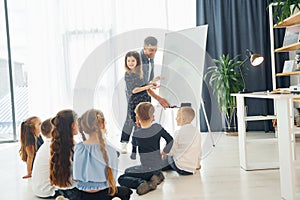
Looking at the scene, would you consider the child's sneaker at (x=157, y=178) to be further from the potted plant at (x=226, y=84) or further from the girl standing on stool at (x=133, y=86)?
the potted plant at (x=226, y=84)

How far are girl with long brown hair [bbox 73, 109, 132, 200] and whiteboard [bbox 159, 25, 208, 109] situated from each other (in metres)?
1.71

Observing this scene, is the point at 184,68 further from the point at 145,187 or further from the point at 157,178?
the point at 145,187

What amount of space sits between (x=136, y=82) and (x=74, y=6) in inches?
91.2

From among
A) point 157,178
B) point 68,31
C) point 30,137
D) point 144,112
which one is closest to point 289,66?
point 144,112

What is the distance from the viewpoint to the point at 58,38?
478 cm

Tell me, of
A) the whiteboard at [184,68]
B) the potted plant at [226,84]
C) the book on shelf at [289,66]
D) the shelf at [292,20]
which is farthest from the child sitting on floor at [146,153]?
the book on shelf at [289,66]

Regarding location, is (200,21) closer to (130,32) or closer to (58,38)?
(130,32)

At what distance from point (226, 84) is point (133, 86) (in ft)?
6.17

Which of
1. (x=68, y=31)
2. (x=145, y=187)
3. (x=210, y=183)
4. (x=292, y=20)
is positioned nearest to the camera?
(x=145, y=187)

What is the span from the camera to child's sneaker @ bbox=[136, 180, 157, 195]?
2.22 m

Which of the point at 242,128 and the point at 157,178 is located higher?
the point at 242,128

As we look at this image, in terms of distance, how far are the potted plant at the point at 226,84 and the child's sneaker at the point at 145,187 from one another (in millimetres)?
2425

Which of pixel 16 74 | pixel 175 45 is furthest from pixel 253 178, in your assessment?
pixel 16 74

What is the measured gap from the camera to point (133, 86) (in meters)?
2.96
